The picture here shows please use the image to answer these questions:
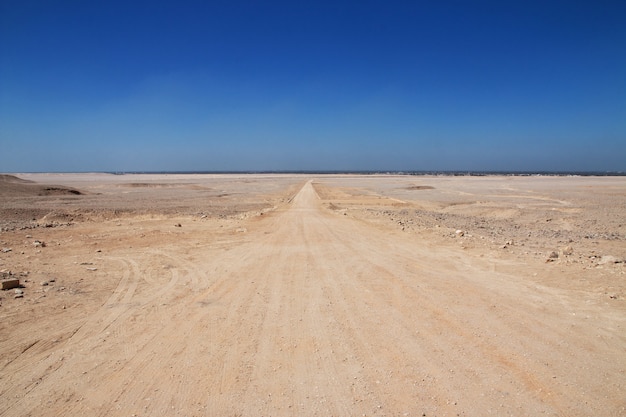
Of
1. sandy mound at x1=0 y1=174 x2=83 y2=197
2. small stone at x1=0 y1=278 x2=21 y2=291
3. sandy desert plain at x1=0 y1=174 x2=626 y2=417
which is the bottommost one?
sandy desert plain at x1=0 y1=174 x2=626 y2=417

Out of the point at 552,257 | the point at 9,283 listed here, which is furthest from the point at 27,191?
the point at 552,257

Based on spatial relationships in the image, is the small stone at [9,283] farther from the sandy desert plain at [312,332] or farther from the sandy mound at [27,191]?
the sandy mound at [27,191]

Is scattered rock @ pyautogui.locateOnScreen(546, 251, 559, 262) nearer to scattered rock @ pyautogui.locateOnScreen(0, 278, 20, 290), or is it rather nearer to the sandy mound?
scattered rock @ pyautogui.locateOnScreen(0, 278, 20, 290)

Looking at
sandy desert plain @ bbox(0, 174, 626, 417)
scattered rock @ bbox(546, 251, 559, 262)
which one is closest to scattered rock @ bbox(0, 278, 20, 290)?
sandy desert plain @ bbox(0, 174, 626, 417)

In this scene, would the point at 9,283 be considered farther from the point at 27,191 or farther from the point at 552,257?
the point at 27,191

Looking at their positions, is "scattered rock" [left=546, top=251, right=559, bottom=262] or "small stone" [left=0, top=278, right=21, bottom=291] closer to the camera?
"small stone" [left=0, top=278, right=21, bottom=291]

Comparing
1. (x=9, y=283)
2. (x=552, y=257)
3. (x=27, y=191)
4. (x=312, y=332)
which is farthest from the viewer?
(x=27, y=191)

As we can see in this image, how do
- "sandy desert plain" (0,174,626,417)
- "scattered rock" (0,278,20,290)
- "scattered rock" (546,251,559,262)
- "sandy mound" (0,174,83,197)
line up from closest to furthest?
"sandy desert plain" (0,174,626,417) < "scattered rock" (0,278,20,290) < "scattered rock" (546,251,559,262) < "sandy mound" (0,174,83,197)

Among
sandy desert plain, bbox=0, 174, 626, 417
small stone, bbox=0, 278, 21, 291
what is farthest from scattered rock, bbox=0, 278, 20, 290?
sandy desert plain, bbox=0, 174, 626, 417

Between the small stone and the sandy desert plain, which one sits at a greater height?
the small stone

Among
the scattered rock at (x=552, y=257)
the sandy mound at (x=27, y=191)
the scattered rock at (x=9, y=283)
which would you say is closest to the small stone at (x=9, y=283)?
the scattered rock at (x=9, y=283)

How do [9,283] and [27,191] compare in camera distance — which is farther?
[27,191]

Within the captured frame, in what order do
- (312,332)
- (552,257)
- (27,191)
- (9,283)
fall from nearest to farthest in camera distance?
1. (312,332)
2. (9,283)
3. (552,257)
4. (27,191)

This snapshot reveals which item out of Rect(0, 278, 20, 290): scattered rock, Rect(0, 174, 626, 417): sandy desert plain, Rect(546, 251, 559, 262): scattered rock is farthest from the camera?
Rect(546, 251, 559, 262): scattered rock
